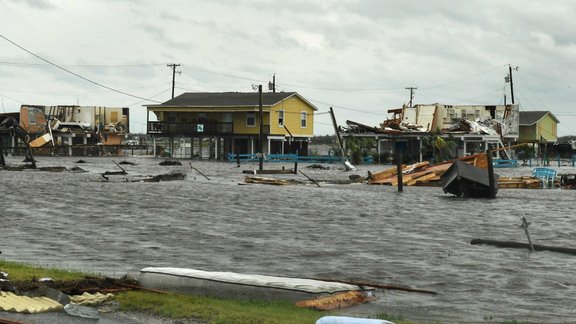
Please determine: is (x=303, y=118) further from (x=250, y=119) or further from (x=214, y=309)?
(x=214, y=309)

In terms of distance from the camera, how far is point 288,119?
92750 mm

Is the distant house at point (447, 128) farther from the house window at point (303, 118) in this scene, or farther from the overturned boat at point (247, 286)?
the overturned boat at point (247, 286)

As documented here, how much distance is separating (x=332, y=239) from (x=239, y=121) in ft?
225

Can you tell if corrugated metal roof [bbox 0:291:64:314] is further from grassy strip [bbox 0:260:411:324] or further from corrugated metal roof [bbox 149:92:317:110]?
corrugated metal roof [bbox 149:92:317:110]

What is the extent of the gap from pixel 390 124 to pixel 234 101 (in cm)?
1664

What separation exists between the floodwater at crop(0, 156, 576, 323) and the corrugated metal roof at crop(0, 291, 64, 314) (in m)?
4.00

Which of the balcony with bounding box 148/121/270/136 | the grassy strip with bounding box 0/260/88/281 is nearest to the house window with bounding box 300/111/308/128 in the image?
the balcony with bounding box 148/121/270/136

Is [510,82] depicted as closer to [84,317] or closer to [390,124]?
[390,124]

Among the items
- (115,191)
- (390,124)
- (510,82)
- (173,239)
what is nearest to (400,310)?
(173,239)

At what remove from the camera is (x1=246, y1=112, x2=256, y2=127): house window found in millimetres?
90312

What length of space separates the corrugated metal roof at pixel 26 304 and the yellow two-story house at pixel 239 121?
76.5 meters

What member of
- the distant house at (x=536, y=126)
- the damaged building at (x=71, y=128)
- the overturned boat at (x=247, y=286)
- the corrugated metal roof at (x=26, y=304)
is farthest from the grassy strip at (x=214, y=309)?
the distant house at (x=536, y=126)

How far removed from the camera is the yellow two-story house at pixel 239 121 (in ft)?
297

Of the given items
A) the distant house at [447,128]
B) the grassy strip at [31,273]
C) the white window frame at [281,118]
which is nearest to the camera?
the grassy strip at [31,273]
